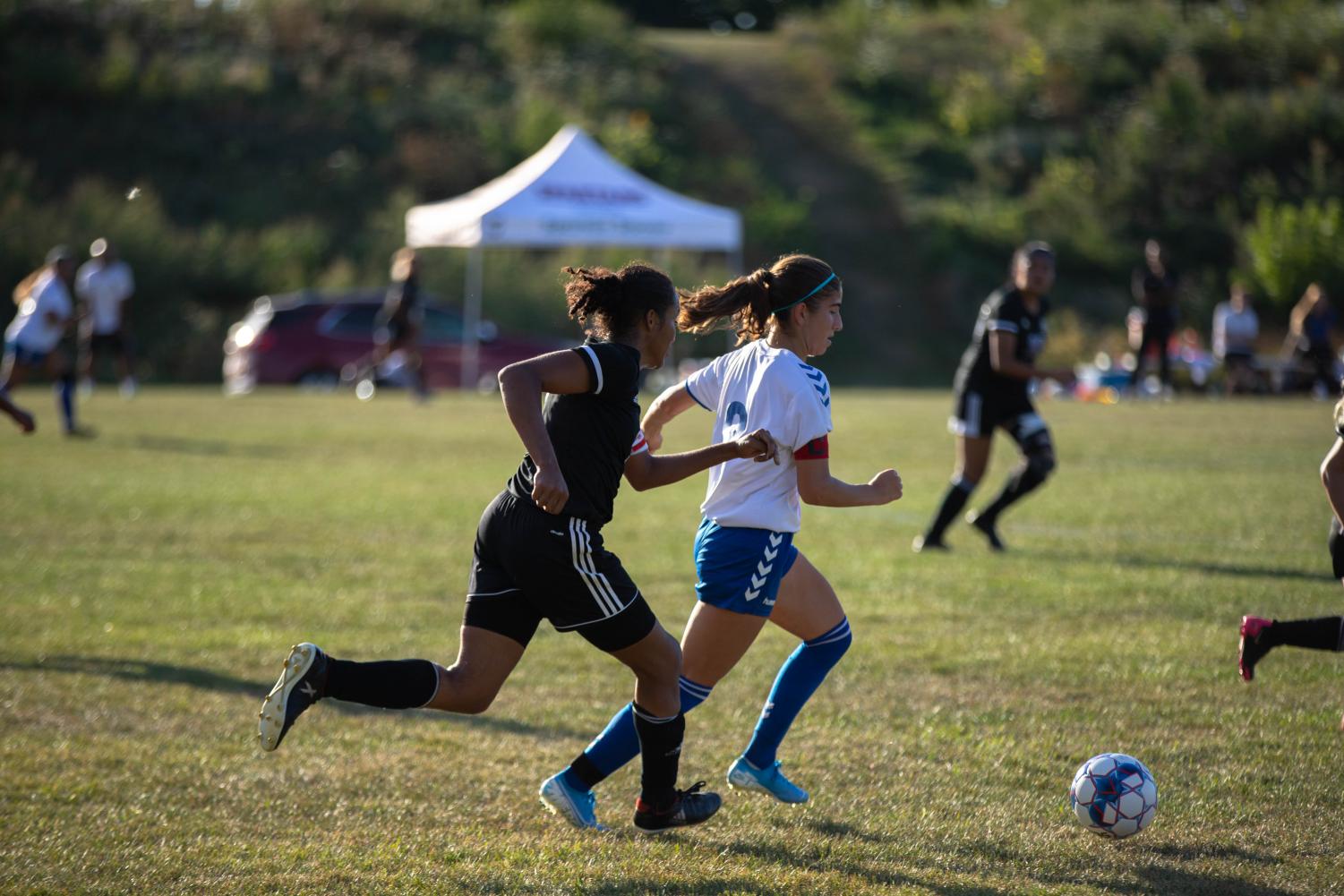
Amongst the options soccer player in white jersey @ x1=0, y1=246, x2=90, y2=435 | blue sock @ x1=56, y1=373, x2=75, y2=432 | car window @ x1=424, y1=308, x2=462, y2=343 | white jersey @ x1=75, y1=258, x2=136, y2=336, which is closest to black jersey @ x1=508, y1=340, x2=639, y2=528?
soccer player in white jersey @ x1=0, y1=246, x2=90, y2=435

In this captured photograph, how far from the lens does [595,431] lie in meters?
4.12

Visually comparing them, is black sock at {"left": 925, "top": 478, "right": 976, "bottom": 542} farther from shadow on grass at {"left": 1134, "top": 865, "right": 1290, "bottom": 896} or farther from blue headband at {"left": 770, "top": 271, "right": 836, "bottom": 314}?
shadow on grass at {"left": 1134, "top": 865, "right": 1290, "bottom": 896}

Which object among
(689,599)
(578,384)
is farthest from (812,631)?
(689,599)

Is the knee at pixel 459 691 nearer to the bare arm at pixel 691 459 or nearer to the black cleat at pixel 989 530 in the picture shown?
the bare arm at pixel 691 459

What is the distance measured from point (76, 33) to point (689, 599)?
122 feet

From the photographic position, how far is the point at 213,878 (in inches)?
157

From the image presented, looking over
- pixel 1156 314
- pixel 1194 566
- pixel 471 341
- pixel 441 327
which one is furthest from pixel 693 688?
pixel 441 327

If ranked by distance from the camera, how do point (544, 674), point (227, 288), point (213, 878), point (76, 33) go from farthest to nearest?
point (76, 33) → point (227, 288) → point (544, 674) → point (213, 878)

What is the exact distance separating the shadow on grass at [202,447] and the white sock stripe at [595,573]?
11.6 metres

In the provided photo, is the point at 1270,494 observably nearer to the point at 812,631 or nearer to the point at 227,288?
the point at 812,631

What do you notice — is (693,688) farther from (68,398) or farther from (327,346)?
(327,346)

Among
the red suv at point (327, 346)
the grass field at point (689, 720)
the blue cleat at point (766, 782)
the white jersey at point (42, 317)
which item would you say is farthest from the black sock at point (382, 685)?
the red suv at point (327, 346)

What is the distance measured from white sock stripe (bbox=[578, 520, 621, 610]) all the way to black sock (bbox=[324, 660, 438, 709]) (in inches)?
22.5

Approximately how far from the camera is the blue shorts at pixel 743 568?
14.5ft
